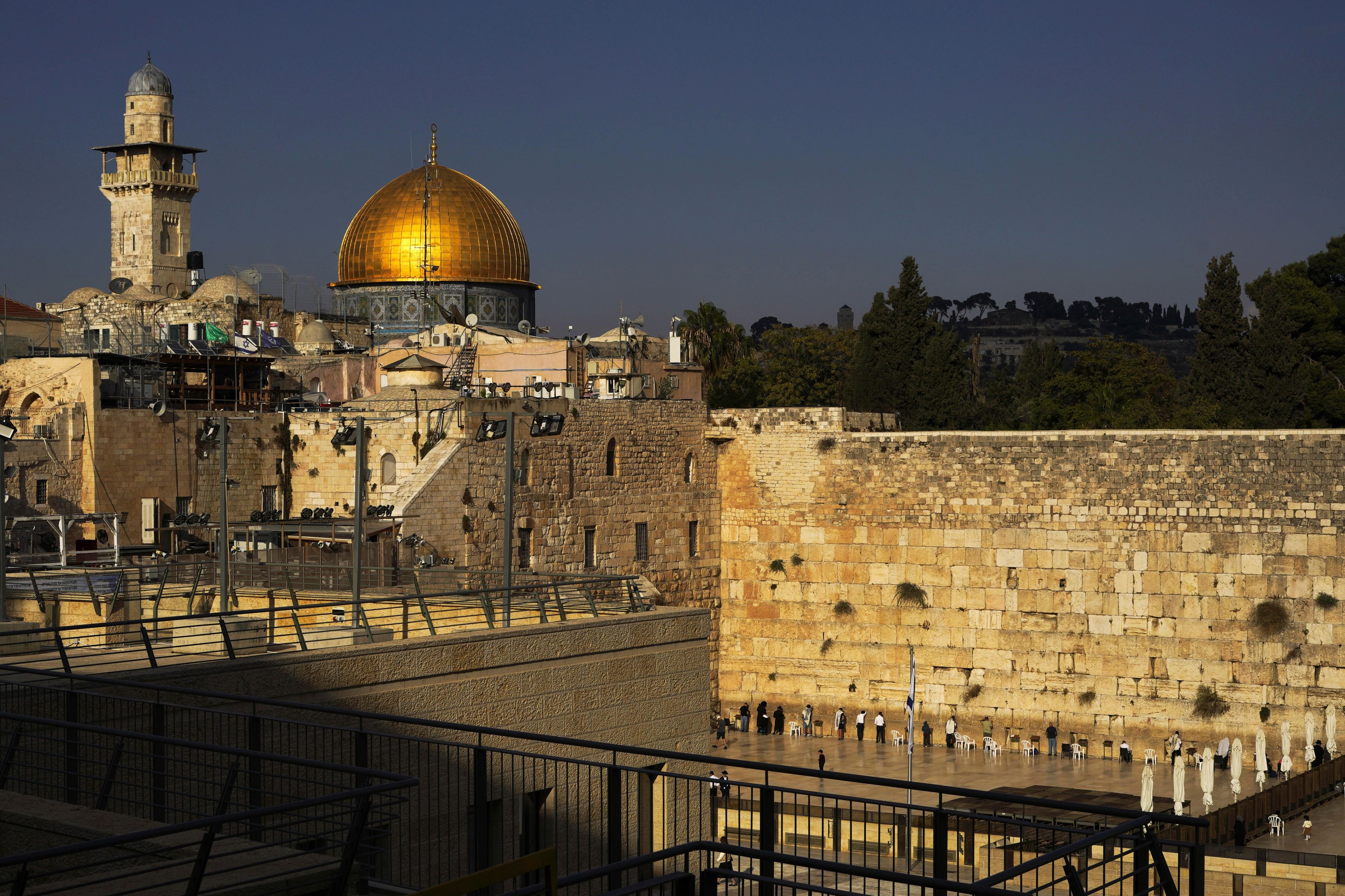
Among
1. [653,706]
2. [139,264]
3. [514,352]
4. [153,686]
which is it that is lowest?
[653,706]

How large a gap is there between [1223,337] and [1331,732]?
39.7 feet

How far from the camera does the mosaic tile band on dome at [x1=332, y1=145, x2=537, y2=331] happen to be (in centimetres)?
3609

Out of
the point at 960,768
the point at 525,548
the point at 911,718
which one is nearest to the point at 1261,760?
the point at 960,768

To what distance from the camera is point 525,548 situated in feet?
82.3

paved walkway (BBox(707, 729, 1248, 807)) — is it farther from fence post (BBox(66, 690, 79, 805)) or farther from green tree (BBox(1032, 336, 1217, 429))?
fence post (BBox(66, 690, 79, 805))

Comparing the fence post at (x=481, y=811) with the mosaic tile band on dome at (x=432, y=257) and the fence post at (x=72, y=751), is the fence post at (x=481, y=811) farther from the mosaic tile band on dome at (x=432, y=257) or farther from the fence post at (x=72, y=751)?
the mosaic tile band on dome at (x=432, y=257)

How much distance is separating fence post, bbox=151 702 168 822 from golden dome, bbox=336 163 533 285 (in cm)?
2738

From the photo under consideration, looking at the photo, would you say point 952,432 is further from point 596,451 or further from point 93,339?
point 93,339

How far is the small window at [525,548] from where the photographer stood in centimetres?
2495

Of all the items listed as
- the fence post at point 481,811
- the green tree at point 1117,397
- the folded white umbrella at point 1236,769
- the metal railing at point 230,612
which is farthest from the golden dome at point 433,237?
the fence post at point 481,811

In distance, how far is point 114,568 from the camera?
1678 cm

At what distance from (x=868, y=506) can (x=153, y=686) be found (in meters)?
20.1

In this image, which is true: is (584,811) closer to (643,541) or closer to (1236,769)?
(1236,769)

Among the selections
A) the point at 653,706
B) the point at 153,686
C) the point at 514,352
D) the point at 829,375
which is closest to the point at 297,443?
the point at 514,352
